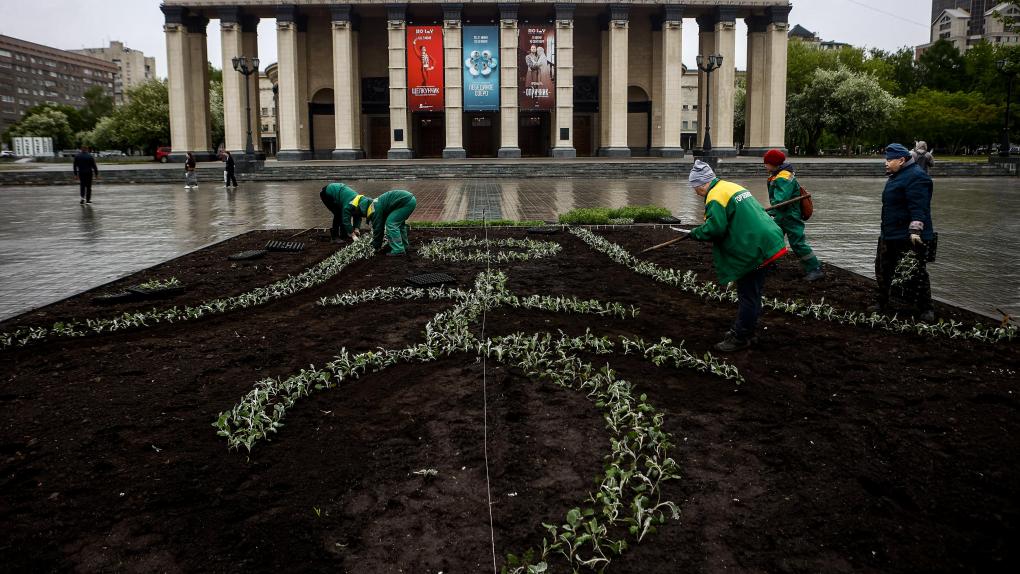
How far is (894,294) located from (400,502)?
5.69 metres

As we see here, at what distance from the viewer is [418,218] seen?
15641 millimetres

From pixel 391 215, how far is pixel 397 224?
0.17 m

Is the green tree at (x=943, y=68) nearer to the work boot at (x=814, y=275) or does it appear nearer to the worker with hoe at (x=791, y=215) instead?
the worker with hoe at (x=791, y=215)

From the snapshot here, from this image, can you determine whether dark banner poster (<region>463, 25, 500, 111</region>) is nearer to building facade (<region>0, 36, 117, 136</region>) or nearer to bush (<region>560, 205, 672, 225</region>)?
bush (<region>560, 205, 672, 225</region>)

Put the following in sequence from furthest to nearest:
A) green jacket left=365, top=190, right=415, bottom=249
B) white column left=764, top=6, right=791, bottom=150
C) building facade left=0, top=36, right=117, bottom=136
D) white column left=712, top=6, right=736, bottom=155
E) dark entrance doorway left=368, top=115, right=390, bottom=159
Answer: building facade left=0, top=36, right=117, bottom=136 → dark entrance doorway left=368, top=115, right=390, bottom=159 → white column left=764, top=6, right=791, bottom=150 → white column left=712, top=6, right=736, bottom=155 → green jacket left=365, top=190, right=415, bottom=249

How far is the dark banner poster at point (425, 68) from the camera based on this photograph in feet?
141

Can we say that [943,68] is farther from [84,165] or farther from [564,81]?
[84,165]

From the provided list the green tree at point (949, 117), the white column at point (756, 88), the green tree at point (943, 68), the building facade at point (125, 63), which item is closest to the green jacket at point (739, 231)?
the white column at point (756, 88)

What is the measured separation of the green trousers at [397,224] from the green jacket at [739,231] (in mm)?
5392

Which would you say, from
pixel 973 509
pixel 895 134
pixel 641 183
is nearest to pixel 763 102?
pixel 641 183

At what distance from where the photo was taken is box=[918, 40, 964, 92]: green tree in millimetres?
73625

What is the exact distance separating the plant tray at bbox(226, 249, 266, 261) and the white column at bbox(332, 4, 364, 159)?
34321mm

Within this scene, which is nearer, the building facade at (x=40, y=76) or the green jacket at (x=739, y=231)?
the green jacket at (x=739, y=231)

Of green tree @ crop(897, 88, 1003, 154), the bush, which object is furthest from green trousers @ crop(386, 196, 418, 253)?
green tree @ crop(897, 88, 1003, 154)
